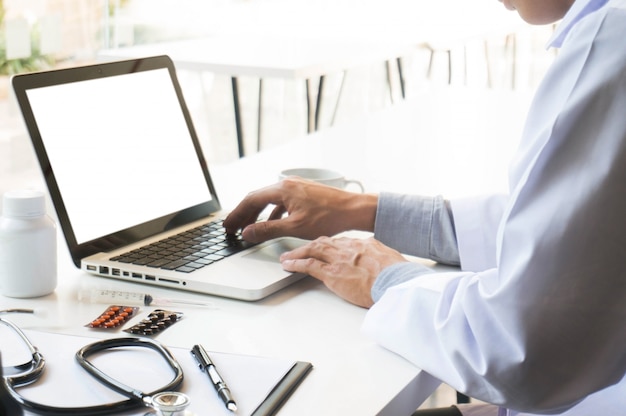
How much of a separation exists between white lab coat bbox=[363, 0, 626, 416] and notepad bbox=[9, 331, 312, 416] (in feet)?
0.62

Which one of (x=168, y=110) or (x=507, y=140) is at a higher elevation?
(x=168, y=110)

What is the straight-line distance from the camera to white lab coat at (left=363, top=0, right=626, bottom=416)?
0.75m

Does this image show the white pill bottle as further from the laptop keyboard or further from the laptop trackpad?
the laptop trackpad

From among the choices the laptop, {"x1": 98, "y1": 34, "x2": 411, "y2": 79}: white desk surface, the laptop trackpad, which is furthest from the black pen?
{"x1": 98, "y1": 34, "x2": 411, "y2": 79}: white desk surface

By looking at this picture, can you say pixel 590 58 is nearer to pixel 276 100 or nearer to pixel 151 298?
pixel 151 298

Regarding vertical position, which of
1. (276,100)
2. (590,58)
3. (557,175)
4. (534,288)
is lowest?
(276,100)

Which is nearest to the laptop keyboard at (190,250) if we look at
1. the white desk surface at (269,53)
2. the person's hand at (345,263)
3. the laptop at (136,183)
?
the laptop at (136,183)

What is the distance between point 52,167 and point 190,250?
214mm

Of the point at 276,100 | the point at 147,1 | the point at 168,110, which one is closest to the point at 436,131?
the point at 168,110

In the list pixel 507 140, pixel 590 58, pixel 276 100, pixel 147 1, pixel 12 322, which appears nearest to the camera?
pixel 590 58

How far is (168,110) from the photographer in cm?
131

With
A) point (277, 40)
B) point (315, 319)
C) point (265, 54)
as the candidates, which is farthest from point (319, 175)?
point (277, 40)

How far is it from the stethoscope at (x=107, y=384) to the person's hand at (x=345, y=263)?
29 centimetres

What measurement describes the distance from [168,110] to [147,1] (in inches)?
89.6
